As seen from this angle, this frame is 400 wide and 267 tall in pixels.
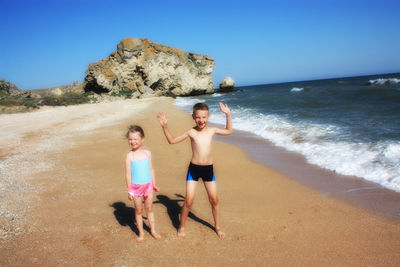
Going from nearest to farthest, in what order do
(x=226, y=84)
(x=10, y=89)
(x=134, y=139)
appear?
(x=134, y=139) → (x=10, y=89) → (x=226, y=84)

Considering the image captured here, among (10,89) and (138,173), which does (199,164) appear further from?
(10,89)

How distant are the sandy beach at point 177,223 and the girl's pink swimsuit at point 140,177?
0.54 m

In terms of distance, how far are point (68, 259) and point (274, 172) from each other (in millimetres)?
3655

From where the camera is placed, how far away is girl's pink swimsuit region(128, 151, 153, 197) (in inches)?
106

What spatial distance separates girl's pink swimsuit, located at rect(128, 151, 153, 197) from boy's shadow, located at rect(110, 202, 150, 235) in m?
0.56

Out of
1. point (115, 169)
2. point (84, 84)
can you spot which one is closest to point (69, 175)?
point (115, 169)

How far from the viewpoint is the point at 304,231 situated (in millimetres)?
2836

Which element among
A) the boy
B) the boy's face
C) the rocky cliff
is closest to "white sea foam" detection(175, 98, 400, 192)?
the boy

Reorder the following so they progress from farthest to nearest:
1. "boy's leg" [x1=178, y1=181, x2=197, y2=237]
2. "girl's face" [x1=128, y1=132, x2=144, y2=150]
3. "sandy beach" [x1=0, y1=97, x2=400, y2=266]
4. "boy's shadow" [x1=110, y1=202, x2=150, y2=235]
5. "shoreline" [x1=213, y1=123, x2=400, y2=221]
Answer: "shoreline" [x1=213, y1=123, x2=400, y2=221], "boy's shadow" [x1=110, y1=202, x2=150, y2=235], "boy's leg" [x1=178, y1=181, x2=197, y2=237], "girl's face" [x1=128, y1=132, x2=144, y2=150], "sandy beach" [x1=0, y1=97, x2=400, y2=266]

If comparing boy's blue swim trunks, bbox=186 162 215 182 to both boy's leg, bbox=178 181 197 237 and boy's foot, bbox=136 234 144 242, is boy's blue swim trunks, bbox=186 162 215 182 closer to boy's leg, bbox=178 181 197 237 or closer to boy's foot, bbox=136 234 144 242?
boy's leg, bbox=178 181 197 237

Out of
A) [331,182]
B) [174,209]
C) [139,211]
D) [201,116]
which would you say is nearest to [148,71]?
[331,182]

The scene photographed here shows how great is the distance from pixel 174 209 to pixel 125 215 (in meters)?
0.63

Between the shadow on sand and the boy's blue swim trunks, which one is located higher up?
the boy's blue swim trunks

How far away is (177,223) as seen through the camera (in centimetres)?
315
